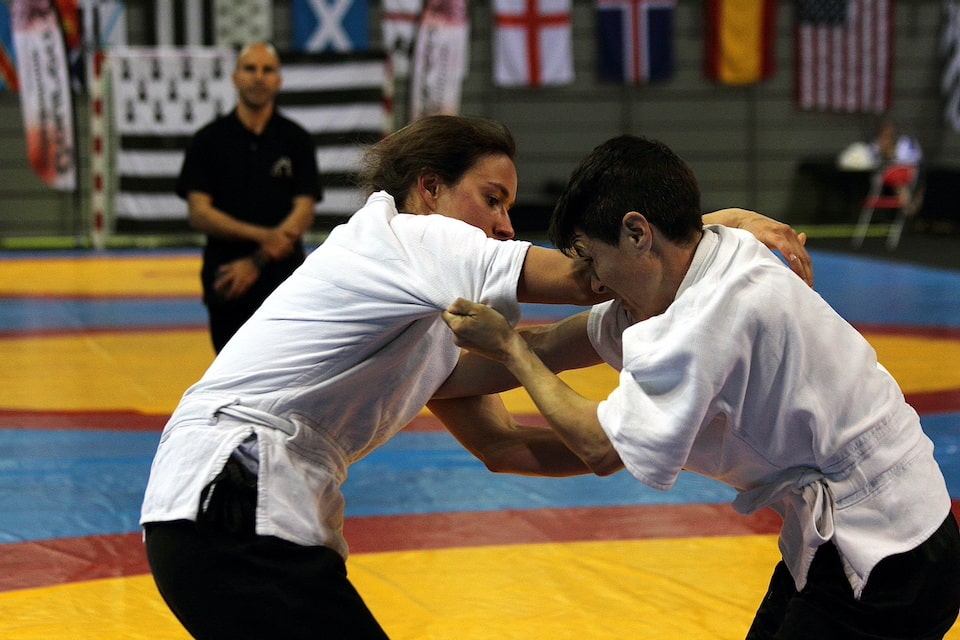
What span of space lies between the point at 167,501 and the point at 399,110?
15.1 m

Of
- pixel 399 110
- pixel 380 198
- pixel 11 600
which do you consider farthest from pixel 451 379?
pixel 399 110

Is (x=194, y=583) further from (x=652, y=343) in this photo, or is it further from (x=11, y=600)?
(x=11, y=600)

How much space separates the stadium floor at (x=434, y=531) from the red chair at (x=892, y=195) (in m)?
8.72

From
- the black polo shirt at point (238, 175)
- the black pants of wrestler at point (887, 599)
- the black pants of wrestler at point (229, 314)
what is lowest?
the black pants of wrestler at point (229, 314)

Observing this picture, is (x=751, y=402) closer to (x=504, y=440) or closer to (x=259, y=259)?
(x=504, y=440)

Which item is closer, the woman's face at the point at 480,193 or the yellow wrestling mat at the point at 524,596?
the woman's face at the point at 480,193

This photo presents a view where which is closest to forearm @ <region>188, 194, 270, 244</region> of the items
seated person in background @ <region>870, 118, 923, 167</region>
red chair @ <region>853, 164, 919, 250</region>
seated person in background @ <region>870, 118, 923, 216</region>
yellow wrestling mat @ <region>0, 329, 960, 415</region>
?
yellow wrestling mat @ <region>0, 329, 960, 415</region>

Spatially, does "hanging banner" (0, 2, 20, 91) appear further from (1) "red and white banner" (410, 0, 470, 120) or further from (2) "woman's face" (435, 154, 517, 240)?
(2) "woman's face" (435, 154, 517, 240)

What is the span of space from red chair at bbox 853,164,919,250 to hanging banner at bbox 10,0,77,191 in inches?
376

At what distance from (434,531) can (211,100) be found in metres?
11.3

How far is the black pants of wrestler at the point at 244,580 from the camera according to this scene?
2.03 metres

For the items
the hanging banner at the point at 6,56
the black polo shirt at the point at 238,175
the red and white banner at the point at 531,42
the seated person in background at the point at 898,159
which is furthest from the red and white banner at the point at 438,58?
the black polo shirt at the point at 238,175

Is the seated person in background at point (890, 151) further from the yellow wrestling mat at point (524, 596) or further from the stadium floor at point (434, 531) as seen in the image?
the yellow wrestling mat at point (524, 596)

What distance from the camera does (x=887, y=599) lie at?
6.75ft
